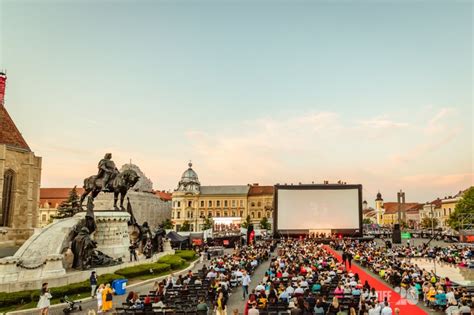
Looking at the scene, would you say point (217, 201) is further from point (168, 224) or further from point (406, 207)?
point (406, 207)

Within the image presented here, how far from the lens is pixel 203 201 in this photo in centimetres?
10062

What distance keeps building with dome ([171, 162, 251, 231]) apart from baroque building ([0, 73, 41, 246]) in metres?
58.4

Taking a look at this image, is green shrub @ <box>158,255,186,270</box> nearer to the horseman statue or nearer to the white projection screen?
the horseman statue

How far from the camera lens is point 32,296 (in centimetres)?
1544

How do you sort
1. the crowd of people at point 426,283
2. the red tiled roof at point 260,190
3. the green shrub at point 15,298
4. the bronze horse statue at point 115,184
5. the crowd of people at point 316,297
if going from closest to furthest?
1. the crowd of people at point 316,297
2. the crowd of people at point 426,283
3. the green shrub at point 15,298
4. the bronze horse statue at point 115,184
5. the red tiled roof at point 260,190

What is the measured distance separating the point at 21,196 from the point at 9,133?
6.77 m

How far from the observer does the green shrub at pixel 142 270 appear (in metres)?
21.5

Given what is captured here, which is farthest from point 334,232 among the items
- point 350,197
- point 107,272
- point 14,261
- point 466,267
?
point 14,261

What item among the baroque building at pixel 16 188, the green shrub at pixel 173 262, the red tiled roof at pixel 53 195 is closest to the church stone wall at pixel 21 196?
the baroque building at pixel 16 188

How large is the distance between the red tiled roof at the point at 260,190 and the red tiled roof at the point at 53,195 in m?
45.8

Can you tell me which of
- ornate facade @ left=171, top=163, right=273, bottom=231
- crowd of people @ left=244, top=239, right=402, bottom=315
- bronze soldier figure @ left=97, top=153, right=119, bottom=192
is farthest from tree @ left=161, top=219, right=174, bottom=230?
crowd of people @ left=244, top=239, right=402, bottom=315

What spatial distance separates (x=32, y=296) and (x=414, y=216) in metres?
138

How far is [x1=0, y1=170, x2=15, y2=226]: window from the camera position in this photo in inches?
1442

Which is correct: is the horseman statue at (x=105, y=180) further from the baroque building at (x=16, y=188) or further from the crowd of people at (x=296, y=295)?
the baroque building at (x=16, y=188)
